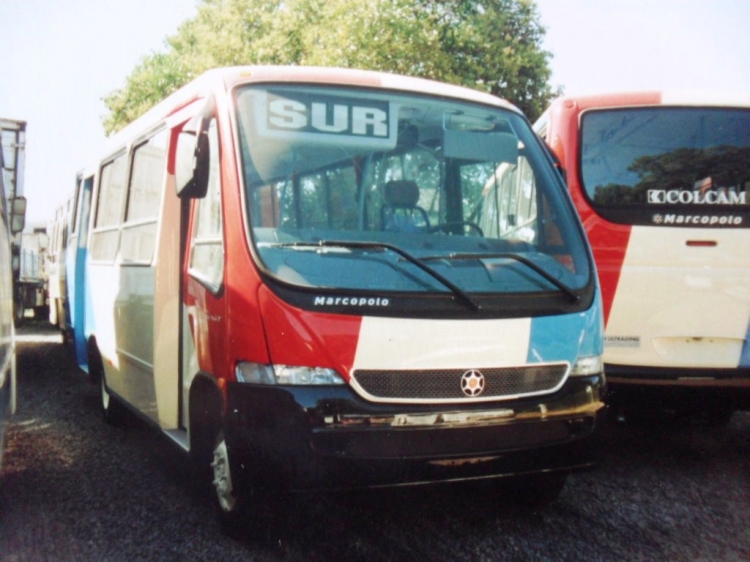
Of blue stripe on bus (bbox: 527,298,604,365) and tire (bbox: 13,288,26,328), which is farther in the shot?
tire (bbox: 13,288,26,328)

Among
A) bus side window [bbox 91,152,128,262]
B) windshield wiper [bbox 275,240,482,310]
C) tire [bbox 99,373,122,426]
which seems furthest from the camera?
tire [bbox 99,373,122,426]

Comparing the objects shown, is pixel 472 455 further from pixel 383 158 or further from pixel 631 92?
pixel 631 92

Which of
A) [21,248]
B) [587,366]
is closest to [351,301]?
[587,366]

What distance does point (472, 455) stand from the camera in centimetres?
443

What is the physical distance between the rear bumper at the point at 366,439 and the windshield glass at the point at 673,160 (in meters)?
2.68

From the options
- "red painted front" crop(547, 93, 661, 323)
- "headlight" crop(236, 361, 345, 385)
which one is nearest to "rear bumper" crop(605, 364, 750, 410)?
"red painted front" crop(547, 93, 661, 323)

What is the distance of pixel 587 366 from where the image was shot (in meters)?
4.86

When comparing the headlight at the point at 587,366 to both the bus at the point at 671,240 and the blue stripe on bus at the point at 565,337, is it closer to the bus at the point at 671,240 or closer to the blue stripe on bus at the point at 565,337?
the blue stripe on bus at the point at 565,337

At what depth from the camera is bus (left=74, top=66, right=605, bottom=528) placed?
4301 mm

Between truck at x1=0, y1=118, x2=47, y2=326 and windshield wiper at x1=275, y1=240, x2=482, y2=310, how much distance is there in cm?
1248

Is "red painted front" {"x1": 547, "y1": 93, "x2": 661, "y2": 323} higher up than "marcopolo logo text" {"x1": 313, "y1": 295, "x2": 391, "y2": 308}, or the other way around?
"red painted front" {"x1": 547, "y1": 93, "x2": 661, "y2": 323}

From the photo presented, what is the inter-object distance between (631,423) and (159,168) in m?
4.71

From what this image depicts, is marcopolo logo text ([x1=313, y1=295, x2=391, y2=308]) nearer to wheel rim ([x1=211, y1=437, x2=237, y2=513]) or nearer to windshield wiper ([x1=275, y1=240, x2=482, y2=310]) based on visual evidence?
windshield wiper ([x1=275, y1=240, x2=482, y2=310])

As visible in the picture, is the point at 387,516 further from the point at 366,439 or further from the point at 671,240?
the point at 671,240
